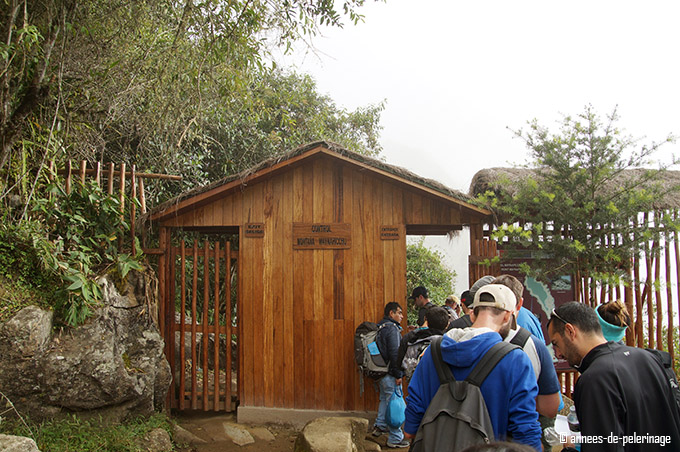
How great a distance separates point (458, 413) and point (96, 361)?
4.76 metres

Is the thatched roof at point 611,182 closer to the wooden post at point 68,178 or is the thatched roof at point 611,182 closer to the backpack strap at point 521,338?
the backpack strap at point 521,338

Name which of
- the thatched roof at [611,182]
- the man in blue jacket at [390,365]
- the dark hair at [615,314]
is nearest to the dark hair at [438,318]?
the man in blue jacket at [390,365]

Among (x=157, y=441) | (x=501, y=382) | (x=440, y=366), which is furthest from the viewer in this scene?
(x=157, y=441)

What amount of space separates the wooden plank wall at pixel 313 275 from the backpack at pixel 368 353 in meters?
0.35

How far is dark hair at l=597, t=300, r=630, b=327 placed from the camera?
10.1 ft

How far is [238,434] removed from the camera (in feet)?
22.2

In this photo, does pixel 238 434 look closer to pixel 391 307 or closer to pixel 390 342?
pixel 390 342

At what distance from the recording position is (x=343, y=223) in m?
7.28

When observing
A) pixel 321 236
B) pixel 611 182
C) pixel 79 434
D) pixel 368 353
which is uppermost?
pixel 611 182

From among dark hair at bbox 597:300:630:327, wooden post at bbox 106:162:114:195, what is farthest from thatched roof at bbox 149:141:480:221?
dark hair at bbox 597:300:630:327

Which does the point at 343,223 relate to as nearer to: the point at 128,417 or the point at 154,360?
the point at 154,360

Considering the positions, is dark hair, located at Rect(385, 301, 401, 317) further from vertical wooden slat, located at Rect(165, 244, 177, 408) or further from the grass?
the grass

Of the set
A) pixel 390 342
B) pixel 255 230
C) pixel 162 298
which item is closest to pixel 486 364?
pixel 390 342

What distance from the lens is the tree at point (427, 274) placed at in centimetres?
1518
